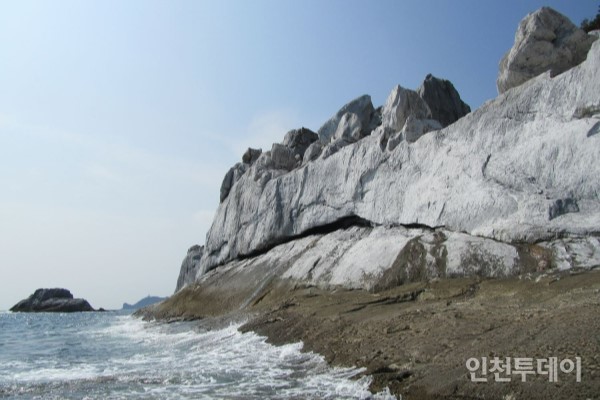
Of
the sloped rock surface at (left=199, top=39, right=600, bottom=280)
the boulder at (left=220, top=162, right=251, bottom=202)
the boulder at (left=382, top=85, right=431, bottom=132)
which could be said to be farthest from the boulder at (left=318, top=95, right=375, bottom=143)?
the boulder at (left=382, top=85, right=431, bottom=132)

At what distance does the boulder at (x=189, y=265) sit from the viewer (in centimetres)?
4066

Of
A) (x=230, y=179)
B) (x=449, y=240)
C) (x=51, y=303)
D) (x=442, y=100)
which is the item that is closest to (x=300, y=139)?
(x=230, y=179)

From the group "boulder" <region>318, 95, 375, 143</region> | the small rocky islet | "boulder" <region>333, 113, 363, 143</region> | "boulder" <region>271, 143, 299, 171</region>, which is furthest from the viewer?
"boulder" <region>271, 143, 299, 171</region>

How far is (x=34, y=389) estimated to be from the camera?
9383mm

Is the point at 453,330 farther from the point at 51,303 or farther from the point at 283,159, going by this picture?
the point at 51,303

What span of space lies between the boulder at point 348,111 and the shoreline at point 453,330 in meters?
15.6

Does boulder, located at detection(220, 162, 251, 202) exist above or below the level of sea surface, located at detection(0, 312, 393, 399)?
above

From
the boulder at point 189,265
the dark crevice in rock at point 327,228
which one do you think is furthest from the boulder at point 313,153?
the boulder at point 189,265

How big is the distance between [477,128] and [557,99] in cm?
277

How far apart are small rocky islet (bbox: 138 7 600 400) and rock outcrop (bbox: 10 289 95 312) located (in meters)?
67.3

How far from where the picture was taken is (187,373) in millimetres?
9914

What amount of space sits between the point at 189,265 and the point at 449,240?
30.3 metres

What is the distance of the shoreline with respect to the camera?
6141 millimetres

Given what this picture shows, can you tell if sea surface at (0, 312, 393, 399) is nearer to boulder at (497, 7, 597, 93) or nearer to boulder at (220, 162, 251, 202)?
boulder at (497, 7, 597, 93)
